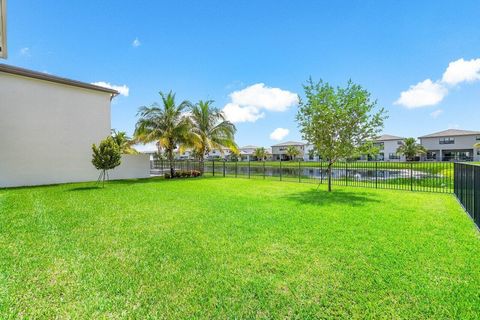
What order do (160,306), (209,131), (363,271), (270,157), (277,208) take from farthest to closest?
(270,157) < (209,131) < (277,208) < (363,271) < (160,306)

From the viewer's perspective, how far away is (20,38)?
11695 mm

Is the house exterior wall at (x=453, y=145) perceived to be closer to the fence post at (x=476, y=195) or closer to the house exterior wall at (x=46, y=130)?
the fence post at (x=476, y=195)

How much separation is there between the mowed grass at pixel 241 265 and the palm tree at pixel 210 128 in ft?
43.7

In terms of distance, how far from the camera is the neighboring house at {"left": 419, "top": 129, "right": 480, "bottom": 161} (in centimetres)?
4484

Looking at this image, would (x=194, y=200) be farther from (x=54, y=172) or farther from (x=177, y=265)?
(x=54, y=172)

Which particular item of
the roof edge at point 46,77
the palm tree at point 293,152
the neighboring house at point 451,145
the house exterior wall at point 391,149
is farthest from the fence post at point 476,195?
the palm tree at point 293,152

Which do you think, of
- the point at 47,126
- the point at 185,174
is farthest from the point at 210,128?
the point at 47,126

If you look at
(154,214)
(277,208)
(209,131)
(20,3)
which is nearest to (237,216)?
(277,208)

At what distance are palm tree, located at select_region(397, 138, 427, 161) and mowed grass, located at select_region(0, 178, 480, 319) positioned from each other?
49.2m

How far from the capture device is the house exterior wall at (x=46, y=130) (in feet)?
42.1

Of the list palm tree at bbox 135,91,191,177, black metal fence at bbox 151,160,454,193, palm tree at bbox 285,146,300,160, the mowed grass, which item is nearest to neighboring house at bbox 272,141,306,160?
palm tree at bbox 285,146,300,160

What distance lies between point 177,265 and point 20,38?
14.4 metres

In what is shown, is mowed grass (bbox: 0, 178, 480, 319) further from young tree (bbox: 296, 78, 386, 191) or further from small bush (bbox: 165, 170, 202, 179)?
small bush (bbox: 165, 170, 202, 179)

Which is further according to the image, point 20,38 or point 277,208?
point 20,38
